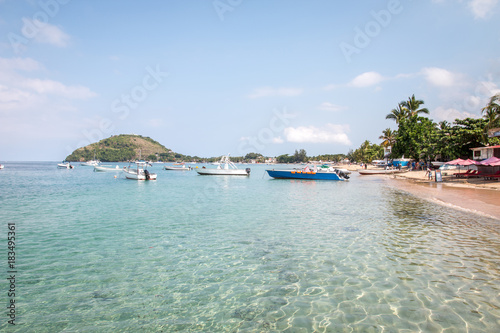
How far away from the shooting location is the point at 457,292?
19.4 ft

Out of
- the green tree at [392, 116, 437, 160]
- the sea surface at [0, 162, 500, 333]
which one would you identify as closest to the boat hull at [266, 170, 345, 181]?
the green tree at [392, 116, 437, 160]

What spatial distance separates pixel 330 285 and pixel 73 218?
13874 millimetres

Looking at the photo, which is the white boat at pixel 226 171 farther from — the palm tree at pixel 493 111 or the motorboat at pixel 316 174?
the palm tree at pixel 493 111

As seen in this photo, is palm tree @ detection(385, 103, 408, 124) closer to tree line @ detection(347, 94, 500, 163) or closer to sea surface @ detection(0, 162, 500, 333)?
tree line @ detection(347, 94, 500, 163)

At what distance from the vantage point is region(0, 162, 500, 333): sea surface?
4.99 m

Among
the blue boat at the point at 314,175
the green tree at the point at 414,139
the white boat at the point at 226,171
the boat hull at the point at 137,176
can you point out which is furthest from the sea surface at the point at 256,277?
the white boat at the point at 226,171

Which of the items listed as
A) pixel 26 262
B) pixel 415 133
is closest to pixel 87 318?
pixel 26 262

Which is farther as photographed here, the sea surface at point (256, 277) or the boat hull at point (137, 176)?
the boat hull at point (137, 176)

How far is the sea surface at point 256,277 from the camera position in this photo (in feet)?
16.4

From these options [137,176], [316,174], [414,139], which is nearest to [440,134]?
[414,139]

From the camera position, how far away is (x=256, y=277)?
685 centimetres

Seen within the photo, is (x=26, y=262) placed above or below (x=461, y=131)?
below

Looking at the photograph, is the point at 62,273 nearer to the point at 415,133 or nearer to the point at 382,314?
the point at 382,314

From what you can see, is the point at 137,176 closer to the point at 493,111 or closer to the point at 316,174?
the point at 316,174
